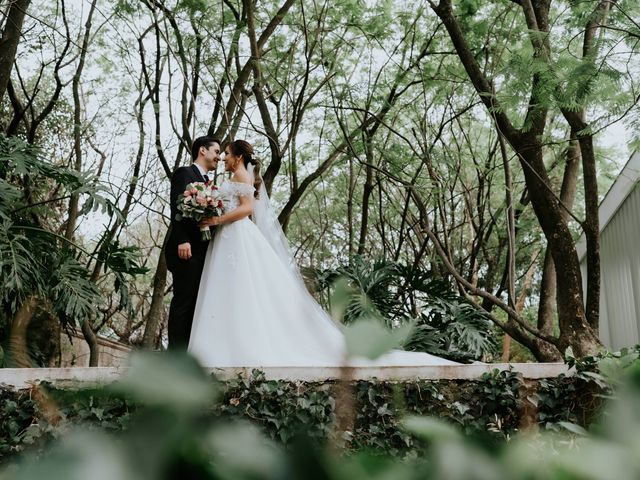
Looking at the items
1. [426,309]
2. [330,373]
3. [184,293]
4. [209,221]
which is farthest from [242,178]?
[426,309]

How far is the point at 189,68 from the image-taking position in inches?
446

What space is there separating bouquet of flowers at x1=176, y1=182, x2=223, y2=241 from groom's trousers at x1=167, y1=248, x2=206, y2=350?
358mm

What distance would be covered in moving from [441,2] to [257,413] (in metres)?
4.26

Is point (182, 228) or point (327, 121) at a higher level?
point (327, 121)

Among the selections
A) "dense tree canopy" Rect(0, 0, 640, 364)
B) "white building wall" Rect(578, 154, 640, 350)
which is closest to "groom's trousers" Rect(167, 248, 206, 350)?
"dense tree canopy" Rect(0, 0, 640, 364)

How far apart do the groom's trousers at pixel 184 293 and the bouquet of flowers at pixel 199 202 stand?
0.36 meters

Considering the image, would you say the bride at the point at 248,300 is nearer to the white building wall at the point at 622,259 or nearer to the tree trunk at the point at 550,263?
the tree trunk at the point at 550,263

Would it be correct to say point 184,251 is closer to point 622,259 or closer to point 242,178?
point 242,178

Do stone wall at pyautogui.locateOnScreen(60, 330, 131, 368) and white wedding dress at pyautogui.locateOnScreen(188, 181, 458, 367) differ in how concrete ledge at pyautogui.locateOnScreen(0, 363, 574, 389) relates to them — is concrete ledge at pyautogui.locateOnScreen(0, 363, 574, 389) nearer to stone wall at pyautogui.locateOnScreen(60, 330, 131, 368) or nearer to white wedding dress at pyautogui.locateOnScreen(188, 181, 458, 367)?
white wedding dress at pyautogui.locateOnScreen(188, 181, 458, 367)

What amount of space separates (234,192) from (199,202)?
397 millimetres

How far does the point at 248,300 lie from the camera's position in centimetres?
586

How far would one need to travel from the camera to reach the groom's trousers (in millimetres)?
5926

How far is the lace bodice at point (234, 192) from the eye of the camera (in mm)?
6203

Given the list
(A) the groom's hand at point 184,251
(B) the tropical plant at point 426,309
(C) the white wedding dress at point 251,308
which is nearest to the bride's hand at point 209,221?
(C) the white wedding dress at point 251,308
